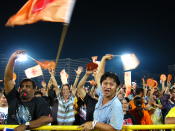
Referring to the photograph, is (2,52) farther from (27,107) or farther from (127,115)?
(27,107)

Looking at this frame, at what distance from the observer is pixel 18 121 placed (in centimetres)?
395

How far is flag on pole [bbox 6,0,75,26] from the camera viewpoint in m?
4.37

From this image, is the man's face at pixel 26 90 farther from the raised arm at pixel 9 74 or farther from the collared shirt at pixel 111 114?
the collared shirt at pixel 111 114

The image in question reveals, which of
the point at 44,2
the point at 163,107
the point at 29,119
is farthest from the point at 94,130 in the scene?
the point at 163,107

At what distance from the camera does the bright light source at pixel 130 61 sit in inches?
213

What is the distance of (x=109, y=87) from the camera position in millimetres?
3562

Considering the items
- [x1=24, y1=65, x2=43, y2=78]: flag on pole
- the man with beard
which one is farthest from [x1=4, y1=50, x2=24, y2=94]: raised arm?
[x1=24, y1=65, x2=43, y2=78]: flag on pole

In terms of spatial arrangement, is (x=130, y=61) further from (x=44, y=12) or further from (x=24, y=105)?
(x=24, y=105)

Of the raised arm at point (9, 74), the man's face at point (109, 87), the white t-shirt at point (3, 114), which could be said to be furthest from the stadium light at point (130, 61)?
the white t-shirt at point (3, 114)

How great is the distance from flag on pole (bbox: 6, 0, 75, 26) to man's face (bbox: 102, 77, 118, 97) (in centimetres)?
112

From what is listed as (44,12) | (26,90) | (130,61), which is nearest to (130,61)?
(130,61)

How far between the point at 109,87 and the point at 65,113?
8.55 feet

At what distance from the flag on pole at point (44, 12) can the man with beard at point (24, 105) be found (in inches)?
28.9

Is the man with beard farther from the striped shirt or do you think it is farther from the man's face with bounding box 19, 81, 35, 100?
the striped shirt
